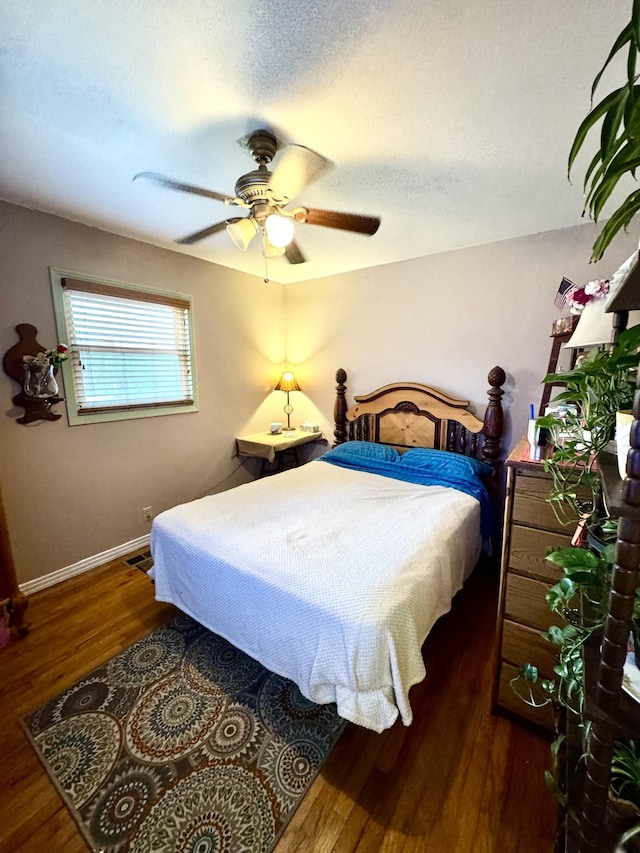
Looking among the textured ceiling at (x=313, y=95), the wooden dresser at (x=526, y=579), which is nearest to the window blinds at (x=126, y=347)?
the textured ceiling at (x=313, y=95)

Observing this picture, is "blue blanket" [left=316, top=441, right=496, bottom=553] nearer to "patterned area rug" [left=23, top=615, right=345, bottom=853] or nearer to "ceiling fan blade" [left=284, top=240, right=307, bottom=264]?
"patterned area rug" [left=23, top=615, right=345, bottom=853]

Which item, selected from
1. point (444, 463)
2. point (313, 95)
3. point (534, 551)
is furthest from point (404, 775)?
point (313, 95)

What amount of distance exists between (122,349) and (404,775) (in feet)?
9.83

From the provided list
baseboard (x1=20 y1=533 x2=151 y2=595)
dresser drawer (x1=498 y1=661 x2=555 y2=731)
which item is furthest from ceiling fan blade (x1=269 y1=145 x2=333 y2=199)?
baseboard (x1=20 y1=533 x2=151 y2=595)

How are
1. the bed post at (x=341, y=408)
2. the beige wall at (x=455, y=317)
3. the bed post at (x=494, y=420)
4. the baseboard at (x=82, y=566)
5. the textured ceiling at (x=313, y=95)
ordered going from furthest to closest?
the bed post at (x=341, y=408), the bed post at (x=494, y=420), the beige wall at (x=455, y=317), the baseboard at (x=82, y=566), the textured ceiling at (x=313, y=95)

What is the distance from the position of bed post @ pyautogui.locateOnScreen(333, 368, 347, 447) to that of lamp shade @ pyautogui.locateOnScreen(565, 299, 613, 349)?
2.18 metres

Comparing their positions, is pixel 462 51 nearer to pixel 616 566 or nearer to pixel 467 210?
pixel 467 210

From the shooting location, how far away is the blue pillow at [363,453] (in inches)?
114

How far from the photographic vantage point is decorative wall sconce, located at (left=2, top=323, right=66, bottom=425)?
208cm

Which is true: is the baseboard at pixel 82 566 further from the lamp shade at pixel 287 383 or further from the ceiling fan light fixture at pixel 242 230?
the ceiling fan light fixture at pixel 242 230

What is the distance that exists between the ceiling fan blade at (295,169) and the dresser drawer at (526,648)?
213 cm

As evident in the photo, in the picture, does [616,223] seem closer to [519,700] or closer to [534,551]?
[534,551]

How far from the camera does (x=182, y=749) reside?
1.33 metres

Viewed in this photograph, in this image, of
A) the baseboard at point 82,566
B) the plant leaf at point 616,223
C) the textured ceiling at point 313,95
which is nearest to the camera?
the plant leaf at point 616,223
